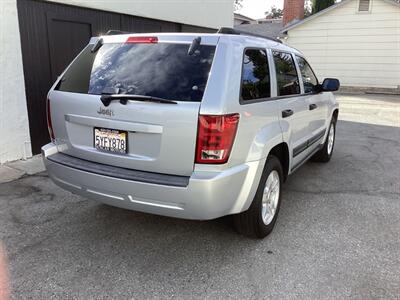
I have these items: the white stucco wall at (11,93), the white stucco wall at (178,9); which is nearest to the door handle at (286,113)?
the white stucco wall at (11,93)

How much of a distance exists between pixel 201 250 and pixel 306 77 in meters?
2.83

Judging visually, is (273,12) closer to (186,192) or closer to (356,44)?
(356,44)

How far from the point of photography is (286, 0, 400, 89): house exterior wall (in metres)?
20.4

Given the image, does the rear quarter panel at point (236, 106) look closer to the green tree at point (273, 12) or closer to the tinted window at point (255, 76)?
Result: the tinted window at point (255, 76)

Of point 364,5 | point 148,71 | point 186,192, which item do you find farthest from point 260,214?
point 364,5

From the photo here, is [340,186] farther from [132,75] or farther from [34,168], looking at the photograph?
[34,168]

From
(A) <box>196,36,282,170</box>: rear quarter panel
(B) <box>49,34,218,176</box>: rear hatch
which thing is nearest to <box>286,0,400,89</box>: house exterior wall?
(A) <box>196,36,282,170</box>: rear quarter panel

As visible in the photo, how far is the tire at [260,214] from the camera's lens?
350 centimetres

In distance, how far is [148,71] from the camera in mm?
3189

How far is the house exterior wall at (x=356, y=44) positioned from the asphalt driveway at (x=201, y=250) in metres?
17.6

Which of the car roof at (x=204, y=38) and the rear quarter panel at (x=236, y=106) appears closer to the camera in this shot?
the rear quarter panel at (x=236, y=106)

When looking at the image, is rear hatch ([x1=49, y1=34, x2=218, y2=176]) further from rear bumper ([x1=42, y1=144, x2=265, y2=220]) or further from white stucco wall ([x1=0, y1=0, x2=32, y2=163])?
white stucco wall ([x1=0, y1=0, x2=32, y2=163])

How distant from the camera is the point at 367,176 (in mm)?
5852

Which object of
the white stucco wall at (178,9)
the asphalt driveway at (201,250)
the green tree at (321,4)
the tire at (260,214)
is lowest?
the asphalt driveway at (201,250)
